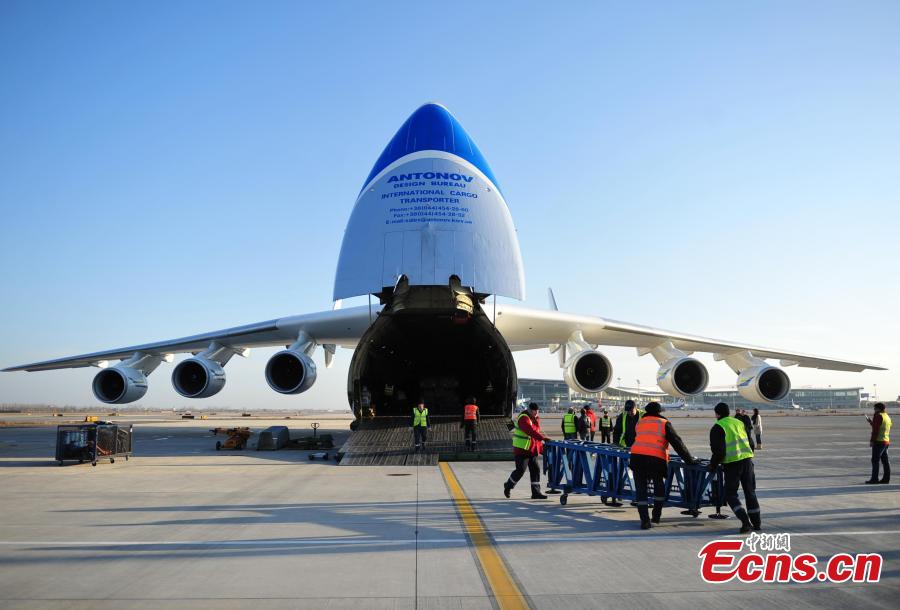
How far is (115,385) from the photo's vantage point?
1753 cm

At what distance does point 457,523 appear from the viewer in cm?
655

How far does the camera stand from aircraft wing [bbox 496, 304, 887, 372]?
58.9 feet

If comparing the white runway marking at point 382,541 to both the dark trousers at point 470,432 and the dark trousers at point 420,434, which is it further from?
the dark trousers at point 420,434

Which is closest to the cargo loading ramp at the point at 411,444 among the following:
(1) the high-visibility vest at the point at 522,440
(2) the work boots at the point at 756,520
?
(1) the high-visibility vest at the point at 522,440

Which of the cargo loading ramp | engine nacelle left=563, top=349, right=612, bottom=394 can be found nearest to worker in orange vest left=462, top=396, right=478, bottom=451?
the cargo loading ramp

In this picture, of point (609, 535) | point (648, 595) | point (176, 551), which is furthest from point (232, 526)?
point (648, 595)

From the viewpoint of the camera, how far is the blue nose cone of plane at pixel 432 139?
1525cm

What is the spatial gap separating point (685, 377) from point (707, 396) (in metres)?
110

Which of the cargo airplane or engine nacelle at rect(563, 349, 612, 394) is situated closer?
the cargo airplane

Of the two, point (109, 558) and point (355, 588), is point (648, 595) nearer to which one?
point (355, 588)

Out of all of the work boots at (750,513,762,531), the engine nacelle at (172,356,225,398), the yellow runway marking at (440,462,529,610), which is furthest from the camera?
the engine nacelle at (172,356,225,398)

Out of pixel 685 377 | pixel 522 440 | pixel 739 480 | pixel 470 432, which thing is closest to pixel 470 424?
pixel 470 432

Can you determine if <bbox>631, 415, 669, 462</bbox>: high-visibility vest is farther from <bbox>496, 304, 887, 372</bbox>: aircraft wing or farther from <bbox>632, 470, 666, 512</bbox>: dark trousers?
<bbox>496, 304, 887, 372</bbox>: aircraft wing

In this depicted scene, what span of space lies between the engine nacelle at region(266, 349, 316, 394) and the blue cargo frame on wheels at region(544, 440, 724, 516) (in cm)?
851
